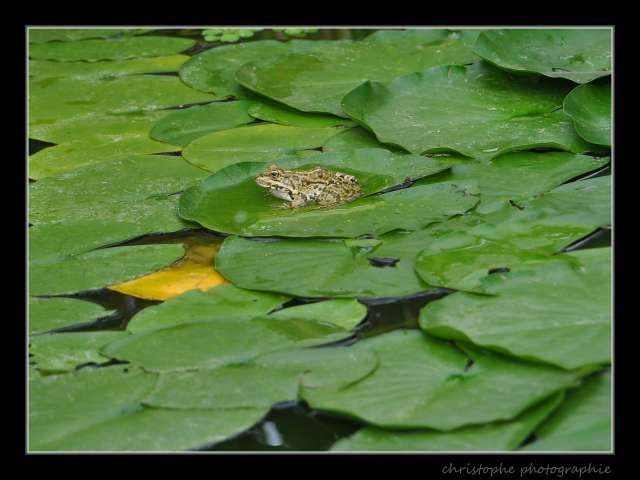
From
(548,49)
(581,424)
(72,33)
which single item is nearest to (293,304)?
(581,424)

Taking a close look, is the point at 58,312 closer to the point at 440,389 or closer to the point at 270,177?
the point at 270,177

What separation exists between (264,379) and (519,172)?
2.10m

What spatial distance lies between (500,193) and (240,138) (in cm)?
179

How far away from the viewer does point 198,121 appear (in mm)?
6129

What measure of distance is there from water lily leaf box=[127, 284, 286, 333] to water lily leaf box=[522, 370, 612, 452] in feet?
3.61

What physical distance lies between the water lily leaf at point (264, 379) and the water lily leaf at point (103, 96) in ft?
10.7

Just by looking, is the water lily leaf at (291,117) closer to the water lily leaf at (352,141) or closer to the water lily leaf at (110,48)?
the water lily leaf at (352,141)

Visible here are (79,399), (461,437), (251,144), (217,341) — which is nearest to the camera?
(461,437)

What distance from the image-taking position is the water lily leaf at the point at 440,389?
3182 mm

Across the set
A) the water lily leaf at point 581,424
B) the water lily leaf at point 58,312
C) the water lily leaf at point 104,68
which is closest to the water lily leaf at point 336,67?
the water lily leaf at point 104,68

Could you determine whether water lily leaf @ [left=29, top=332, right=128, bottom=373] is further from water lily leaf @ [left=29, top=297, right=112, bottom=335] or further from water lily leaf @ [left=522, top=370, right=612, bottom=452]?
water lily leaf @ [left=522, top=370, right=612, bottom=452]

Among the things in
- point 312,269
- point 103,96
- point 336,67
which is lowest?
point 312,269

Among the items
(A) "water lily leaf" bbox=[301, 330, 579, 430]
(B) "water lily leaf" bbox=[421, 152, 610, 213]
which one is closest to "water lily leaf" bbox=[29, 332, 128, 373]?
(A) "water lily leaf" bbox=[301, 330, 579, 430]

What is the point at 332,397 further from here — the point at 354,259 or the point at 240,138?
the point at 240,138
